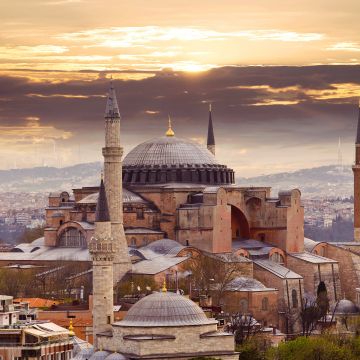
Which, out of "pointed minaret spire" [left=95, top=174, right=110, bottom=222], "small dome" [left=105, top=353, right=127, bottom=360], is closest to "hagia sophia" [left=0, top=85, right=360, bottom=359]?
"pointed minaret spire" [left=95, top=174, right=110, bottom=222]

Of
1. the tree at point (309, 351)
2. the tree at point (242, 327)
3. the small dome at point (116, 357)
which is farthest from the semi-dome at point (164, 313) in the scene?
the tree at point (242, 327)

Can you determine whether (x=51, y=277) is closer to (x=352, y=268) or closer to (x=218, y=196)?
(x=218, y=196)

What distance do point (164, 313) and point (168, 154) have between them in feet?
128

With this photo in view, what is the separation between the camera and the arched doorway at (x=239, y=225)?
340ft

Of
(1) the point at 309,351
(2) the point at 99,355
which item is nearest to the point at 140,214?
(1) the point at 309,351

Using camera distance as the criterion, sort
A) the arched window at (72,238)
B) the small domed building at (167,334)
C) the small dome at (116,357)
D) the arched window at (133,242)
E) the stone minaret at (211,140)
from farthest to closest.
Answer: the stone minaret at (211,140), the arched window at (72,238), the arched window at (133,242), the small domed building at (167,334), the small dome at (116,357)

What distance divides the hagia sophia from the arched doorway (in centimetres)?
5


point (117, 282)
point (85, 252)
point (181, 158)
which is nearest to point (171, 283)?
point (117, 282)

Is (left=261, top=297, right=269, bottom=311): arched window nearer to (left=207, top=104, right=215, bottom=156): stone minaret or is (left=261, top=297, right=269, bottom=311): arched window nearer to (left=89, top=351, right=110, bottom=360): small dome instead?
(left=207, top=104, right=215, bottom=156): stone minaret

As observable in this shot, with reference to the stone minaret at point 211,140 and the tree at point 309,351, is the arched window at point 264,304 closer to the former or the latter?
the tree at point 309,351

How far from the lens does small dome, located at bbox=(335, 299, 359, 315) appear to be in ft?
301

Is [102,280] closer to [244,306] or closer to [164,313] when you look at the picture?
[164,313]

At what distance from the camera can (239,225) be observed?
343 feet

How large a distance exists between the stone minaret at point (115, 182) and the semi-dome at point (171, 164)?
531 inches
